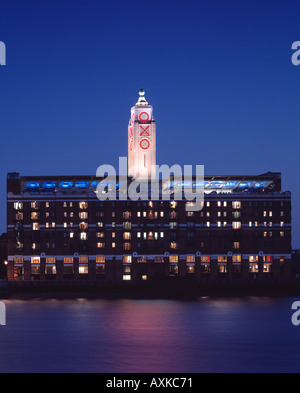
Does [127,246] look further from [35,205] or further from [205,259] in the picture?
[35,205]

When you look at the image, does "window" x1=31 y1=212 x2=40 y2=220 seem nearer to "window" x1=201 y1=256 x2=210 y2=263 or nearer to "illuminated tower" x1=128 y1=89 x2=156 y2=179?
"window" x1=201 y1=256 x2=210 y2=263

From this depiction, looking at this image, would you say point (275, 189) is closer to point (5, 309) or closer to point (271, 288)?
point (271, 288)

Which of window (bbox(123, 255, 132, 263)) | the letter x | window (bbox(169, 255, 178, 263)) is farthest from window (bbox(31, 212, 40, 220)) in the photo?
the letter x

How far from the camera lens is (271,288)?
11519cm

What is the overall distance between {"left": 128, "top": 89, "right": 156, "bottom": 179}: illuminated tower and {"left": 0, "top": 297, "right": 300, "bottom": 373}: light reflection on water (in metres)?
54.9

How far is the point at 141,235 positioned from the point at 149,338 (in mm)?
53836

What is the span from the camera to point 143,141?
479 ft

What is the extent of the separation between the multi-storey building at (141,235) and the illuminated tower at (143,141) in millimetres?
25031

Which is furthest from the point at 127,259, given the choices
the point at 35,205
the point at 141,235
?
the point at 35,205

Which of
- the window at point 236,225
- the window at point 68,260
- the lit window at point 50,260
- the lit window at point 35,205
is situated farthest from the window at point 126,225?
Result: the window at point 236,225

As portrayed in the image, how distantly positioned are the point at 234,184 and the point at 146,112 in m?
29.5

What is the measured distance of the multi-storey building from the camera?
116938 millimetres
